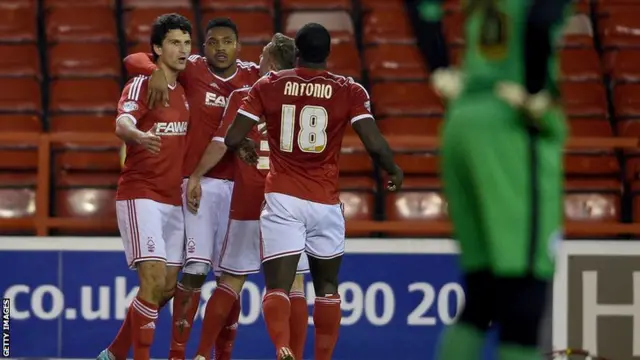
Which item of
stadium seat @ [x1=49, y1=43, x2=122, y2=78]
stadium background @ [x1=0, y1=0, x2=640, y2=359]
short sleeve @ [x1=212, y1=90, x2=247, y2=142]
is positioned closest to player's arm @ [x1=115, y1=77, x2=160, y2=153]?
short sleeve @ [x1=212, y1=90, x2=247, y2=142]

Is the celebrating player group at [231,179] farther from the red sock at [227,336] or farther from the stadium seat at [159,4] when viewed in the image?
the stadium seat at [159,4]

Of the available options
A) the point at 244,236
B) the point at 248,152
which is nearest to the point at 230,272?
the point at 244,236

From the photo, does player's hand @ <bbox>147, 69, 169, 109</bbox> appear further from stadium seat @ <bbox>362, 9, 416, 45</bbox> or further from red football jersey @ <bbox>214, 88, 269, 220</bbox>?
stadium seat @ <bbox>362, 9, 416, 45</bbox>

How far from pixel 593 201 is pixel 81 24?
413 centimetres

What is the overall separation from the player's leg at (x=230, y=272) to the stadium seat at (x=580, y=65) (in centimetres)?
360

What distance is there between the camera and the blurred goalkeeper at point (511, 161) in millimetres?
3746

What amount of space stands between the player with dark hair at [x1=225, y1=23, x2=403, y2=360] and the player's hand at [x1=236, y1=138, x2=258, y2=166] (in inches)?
9.1

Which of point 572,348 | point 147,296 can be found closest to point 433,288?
point 572,348

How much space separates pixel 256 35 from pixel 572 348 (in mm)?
3439

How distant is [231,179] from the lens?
721 centimetres

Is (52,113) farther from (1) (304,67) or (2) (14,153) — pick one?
(1) (304,67)

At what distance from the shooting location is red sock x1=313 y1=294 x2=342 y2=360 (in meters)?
6.46

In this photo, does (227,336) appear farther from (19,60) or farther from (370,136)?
(19,60)

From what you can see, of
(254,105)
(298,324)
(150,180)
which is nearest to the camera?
(254,105)
